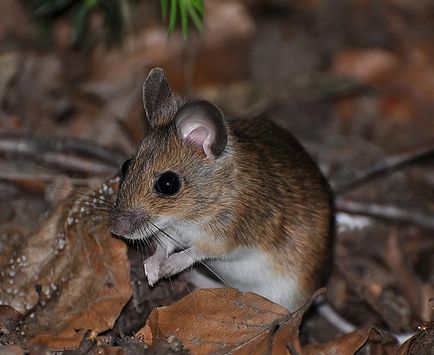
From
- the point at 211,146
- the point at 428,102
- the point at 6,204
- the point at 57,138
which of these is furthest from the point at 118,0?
the point at 428,102

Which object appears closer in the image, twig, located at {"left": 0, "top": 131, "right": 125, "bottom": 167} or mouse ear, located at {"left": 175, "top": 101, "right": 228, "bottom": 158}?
mouse ear, located at {"left": 175, "top": 101, "right": 228, "bottom": 158}

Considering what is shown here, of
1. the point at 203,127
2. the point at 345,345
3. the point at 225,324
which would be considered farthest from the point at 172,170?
the point at 345,345

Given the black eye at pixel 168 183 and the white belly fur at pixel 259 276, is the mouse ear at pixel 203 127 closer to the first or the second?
the black eye at pixel 168 183

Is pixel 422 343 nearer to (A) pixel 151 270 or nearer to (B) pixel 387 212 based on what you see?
(A) pixel 151 270

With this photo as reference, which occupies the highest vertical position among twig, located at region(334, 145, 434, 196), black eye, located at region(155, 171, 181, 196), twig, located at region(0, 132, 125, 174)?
black eye, located at region(155, 171, 181, 196)

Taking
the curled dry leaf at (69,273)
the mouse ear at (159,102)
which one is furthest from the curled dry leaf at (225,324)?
the mouse ear at (159,102)

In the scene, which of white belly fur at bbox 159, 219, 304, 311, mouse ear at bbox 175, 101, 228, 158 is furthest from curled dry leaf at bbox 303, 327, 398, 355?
mouse ear at bbox 175, 101, 228, 158

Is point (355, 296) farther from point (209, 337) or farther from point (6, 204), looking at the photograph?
point (6, 204)

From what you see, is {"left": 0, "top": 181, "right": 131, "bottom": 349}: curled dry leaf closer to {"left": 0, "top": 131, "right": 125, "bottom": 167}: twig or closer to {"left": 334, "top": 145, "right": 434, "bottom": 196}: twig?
{"left": 0, "top": 131, "right": 125, "bottom": 167}: twig
